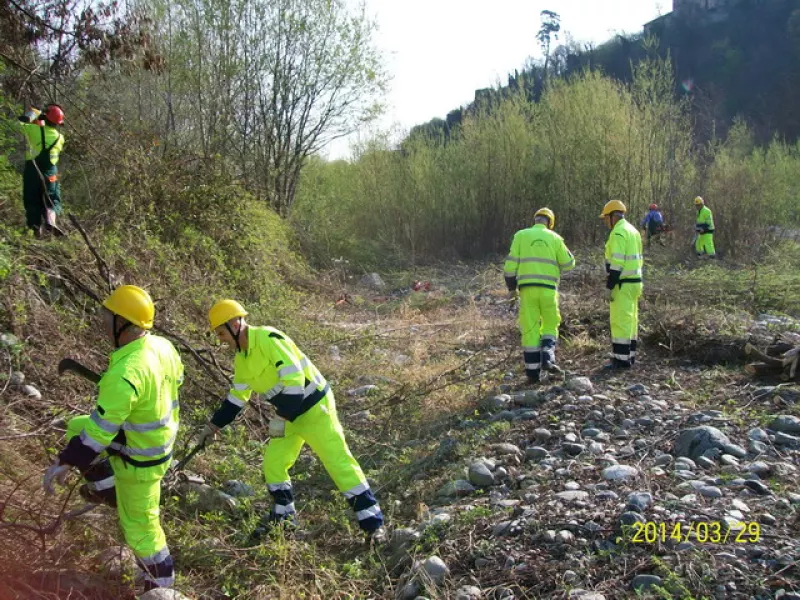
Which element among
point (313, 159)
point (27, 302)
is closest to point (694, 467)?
point (27, 302)

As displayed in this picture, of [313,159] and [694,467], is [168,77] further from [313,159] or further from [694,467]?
[694,467]

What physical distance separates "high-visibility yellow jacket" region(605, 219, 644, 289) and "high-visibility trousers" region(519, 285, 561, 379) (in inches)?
28.1

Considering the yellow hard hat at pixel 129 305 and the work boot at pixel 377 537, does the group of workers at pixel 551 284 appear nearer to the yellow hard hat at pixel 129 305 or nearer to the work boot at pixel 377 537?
the work boot at pixel 377 537

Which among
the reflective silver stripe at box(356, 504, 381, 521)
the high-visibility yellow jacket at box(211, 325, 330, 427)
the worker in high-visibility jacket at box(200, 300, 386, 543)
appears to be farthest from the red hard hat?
the reflective silver stripe at box(356, 504, 381, 521)

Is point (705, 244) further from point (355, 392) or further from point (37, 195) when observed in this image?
point (37, 195)

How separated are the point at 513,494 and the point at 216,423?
1.92 m

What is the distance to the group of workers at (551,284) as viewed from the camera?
6.31 m

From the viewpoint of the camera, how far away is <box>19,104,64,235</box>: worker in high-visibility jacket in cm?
651

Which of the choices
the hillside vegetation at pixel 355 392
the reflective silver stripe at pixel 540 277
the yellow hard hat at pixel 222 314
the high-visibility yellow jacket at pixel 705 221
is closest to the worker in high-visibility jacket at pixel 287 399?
the yellow hard hat at pixel 222 314

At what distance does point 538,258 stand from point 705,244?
10.1 metres

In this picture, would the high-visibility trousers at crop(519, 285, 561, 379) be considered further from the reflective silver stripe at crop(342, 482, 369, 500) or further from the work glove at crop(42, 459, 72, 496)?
the work glove at crop(42, 459, 72, 496)

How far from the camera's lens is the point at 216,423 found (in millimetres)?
3713


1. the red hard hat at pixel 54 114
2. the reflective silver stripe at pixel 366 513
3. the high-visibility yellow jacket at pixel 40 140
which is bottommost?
the reflective silver stripe at pixel 366 513

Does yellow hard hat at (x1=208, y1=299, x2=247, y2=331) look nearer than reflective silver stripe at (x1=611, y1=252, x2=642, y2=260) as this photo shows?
Yes
